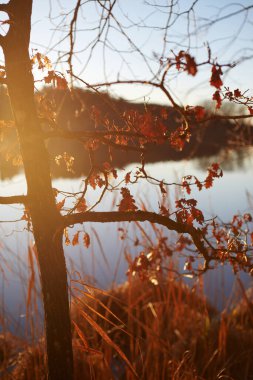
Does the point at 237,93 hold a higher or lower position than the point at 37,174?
higher

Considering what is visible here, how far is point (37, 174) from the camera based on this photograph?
5.01 feet

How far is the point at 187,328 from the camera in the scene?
3328 mm

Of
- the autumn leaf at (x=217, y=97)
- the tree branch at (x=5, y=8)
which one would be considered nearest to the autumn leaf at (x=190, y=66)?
the autumn leaf at (x=217, y=97)

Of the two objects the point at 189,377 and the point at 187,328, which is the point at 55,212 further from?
the point at 187,328

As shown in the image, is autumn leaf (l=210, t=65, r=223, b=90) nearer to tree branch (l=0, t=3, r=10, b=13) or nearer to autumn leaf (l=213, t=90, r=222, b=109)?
autumn leaf (l=213, t=90, r=222, b=109)

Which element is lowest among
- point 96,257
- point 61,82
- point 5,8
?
point 96,257

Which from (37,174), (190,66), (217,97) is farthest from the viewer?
(37,174)

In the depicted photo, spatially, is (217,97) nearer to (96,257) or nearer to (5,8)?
(5,8)

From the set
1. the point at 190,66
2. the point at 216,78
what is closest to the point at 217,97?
the point at 216,78

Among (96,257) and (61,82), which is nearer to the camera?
(61,82)

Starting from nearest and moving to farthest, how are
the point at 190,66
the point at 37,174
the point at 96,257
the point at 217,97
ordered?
the point at 190,66 < the point at 217,97 < the point at 37,174 < the point at 96,257

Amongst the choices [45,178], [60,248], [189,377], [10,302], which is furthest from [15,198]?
[10,302]

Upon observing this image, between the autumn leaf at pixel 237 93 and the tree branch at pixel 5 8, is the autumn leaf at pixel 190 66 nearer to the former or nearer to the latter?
the autumn leaf at pixel 237 93

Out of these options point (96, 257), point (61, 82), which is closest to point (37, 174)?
point (61, 82)
